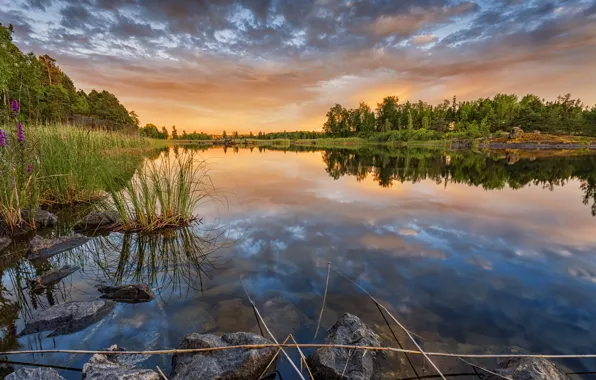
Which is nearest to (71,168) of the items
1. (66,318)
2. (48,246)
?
(48,246)

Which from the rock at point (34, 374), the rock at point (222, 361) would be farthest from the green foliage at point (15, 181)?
the rock at point (222, 361)

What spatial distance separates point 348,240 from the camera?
19.9 ft

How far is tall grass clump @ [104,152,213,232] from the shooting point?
6.17 m

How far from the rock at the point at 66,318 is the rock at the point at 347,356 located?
2.51 meters

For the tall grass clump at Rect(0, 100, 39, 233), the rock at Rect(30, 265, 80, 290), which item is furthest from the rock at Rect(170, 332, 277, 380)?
the tall grass clump at Rect(0, 100, 39, 233)

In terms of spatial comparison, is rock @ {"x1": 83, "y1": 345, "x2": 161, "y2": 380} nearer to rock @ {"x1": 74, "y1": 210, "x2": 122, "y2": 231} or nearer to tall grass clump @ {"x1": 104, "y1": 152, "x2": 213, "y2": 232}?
tall grass clump @ {"x1": 104, "y1": 152, "x2": 213, "y2": 232}

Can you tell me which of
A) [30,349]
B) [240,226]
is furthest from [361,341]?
[240,226]

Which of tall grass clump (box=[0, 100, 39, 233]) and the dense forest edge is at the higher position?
the dense forest edge

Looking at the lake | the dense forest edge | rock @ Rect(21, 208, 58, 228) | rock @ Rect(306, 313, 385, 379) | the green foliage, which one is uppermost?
the dense forest edge

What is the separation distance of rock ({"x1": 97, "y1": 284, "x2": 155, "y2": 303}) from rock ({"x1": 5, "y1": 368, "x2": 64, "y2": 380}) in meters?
1.35

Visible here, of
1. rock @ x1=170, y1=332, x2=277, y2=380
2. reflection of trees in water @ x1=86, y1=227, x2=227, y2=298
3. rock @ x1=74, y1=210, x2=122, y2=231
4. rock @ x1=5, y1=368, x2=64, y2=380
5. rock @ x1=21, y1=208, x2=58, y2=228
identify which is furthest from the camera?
rock @ x1=74, y1=210, x2=122, y2=231

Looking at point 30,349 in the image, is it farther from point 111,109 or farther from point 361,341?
point 111,109

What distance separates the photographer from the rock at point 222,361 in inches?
92.6

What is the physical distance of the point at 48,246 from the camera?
4941 millimetres
